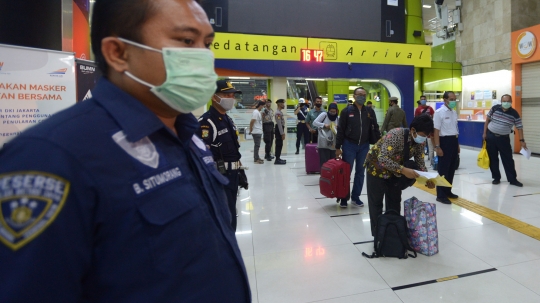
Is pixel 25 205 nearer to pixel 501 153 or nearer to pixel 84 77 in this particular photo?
pixel 84 77

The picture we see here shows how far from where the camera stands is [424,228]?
2932 mm

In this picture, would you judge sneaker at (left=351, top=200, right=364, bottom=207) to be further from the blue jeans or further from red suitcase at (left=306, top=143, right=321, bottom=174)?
red suitcase at (left=306, top=143, right=321, bottom=174)

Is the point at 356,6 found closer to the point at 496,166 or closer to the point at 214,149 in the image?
the point at 496,166

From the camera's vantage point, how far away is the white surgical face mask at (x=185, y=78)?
0.76 metres

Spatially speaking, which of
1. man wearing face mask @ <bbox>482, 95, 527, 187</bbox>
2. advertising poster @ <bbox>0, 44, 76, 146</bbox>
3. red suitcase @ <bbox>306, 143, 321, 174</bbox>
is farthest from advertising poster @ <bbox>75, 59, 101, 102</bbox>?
man wearing face mask @ <bbox>482, 95, 527, 187</bbox>

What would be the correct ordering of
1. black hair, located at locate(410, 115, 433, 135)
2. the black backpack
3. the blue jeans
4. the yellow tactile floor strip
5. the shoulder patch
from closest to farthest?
the shoulder patch, black hair, located at locate(410, 115, 433, 135), the black backpack, the yellow tactile floor strip, the blue jeans

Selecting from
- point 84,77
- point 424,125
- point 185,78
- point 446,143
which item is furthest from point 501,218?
point 84,77

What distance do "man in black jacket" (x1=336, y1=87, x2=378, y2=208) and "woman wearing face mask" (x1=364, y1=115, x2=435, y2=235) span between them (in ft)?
4.06

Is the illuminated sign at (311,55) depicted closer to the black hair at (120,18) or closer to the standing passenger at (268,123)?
the standing passenger at (268,123)

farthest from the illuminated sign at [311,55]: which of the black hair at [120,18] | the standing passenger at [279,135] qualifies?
the black hair at [120,18]

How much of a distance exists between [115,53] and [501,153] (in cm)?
627

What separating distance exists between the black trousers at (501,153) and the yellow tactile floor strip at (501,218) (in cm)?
146

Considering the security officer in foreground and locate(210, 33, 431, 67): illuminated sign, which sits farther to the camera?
locate(210, 33, 431, 67): illuminated sign

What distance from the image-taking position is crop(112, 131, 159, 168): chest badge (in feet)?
2.10
